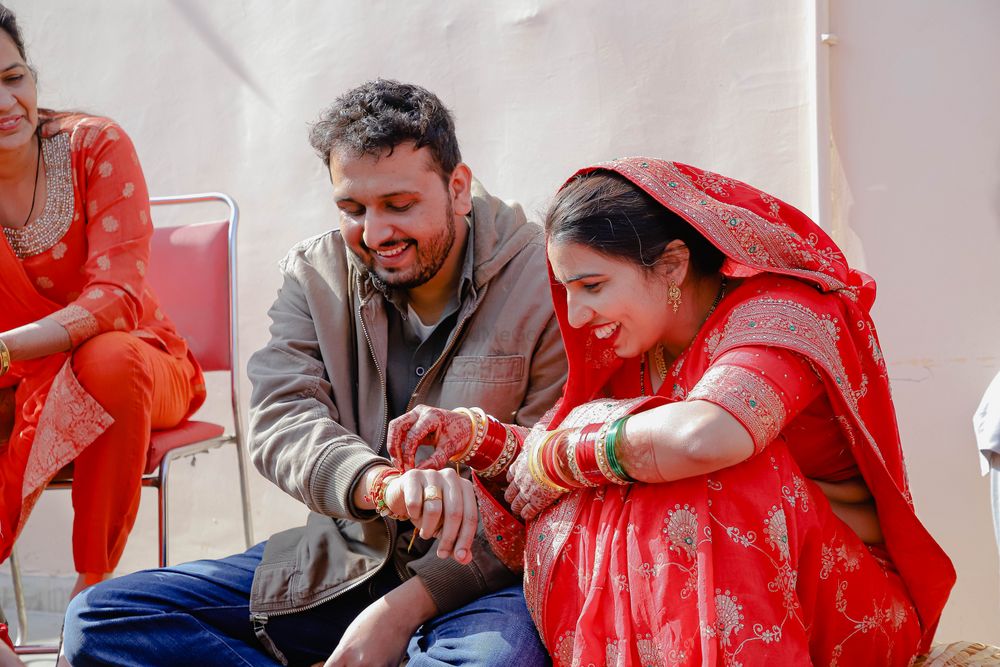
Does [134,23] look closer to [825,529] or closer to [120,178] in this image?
[120,178]

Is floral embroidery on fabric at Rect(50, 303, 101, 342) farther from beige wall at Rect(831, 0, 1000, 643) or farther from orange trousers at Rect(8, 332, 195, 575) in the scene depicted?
beige wall at Rect(831, 0, 1000, 643)

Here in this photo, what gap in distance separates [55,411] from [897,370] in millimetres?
2244

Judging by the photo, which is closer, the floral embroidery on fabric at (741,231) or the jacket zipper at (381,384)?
the floral embroidery on fabric at (741,231)

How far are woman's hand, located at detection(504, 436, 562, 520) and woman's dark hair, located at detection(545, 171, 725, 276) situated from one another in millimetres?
359

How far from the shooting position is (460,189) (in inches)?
95.7

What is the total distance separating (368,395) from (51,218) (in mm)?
1231

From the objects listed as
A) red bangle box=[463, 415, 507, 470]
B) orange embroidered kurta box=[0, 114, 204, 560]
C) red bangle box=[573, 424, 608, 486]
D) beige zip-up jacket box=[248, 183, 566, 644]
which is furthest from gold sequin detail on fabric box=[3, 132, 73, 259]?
red bangle box=[573, 424, 608, 486]

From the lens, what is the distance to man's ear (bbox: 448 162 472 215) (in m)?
2.40

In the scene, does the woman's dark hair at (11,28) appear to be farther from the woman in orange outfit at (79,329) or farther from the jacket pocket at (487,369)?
the jacket pocket at (487,369)

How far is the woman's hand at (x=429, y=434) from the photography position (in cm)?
192

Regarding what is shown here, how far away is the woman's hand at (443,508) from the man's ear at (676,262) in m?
0.53

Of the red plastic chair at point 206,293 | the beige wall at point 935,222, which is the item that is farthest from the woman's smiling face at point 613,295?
→ the red plastic chair at point 206,293

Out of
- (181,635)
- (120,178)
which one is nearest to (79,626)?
(181,635)

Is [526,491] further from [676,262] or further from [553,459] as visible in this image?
[676,262]
